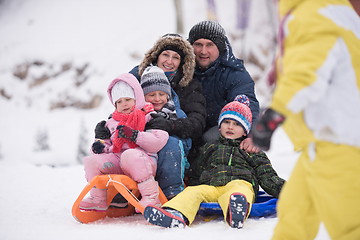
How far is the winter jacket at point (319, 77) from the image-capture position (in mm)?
1472

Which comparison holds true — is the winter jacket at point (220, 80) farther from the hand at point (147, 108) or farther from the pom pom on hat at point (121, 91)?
the pom pom on hat at point (121, 91)

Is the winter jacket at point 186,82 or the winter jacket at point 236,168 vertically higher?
the winter jacket at point 186,82

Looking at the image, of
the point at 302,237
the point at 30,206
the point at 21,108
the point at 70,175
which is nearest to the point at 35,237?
the point at 30,206

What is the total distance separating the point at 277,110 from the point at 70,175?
12.0ft

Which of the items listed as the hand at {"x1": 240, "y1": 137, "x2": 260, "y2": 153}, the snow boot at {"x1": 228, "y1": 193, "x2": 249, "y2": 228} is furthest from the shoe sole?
the hand at {"x1": 240, "y1": 137, "x2": 260, "y2": 153}

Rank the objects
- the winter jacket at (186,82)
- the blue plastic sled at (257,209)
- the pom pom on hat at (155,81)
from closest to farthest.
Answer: the blue plastic sled at (257,209) → the pom pom on hat at (155,81) → the winter jacket at (186,82)

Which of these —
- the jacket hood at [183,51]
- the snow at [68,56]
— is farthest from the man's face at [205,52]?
the snow at [68,56]

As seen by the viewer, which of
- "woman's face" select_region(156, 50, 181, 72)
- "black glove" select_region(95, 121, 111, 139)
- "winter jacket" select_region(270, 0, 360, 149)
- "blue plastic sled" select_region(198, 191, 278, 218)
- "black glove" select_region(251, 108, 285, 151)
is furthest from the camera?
"woman's face" select_region(156, 50, 181, 72)

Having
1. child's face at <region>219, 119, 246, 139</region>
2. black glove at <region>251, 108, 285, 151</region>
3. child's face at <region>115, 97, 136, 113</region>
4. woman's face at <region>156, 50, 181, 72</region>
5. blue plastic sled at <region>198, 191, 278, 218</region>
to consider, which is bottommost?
blue plastic sled at <region>198, 191, 278, 218</region>

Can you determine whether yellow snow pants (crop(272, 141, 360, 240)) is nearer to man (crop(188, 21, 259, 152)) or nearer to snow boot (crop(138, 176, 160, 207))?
snow boot (crop(138, 176, 160, 207))

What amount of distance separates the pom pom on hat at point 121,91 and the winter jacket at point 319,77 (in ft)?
4.79

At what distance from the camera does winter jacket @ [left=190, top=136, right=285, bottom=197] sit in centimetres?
283

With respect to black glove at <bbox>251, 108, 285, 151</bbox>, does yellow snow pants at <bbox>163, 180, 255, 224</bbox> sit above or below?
below

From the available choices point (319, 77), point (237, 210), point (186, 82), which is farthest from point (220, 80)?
point (319, 77)
